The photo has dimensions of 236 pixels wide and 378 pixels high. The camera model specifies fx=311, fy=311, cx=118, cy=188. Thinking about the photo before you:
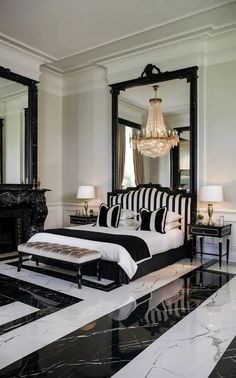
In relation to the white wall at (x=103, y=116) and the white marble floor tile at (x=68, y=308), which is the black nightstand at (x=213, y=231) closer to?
the white wall at (x=103, y=116)

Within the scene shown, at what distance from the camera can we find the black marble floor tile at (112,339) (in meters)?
2.09

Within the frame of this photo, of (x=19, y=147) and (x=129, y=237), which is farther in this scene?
(x=19, y=147)

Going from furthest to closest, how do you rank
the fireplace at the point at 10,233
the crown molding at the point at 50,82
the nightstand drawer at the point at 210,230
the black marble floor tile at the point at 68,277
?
the crown molding at the point at 50,82 → the fireplace at the point at 10,233 → the nightstand drawer at the point at 210,230 → the black marble floor tile at the point at 68,277

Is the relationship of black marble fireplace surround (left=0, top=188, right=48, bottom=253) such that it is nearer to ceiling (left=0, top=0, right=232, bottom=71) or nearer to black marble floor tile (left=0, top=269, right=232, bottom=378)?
ceiling (left=0, top=0, right=232, bottom=71)

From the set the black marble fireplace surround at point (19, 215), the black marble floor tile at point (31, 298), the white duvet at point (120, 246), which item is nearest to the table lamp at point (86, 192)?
the black marble fireplace surround at point (19, 215)

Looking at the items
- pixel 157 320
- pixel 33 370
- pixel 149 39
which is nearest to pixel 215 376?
pixel 157 320

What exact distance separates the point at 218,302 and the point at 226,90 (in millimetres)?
3403

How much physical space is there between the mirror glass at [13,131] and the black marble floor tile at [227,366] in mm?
4531

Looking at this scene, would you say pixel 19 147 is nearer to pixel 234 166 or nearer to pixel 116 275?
pixel 116 275

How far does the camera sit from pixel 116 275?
3922mm

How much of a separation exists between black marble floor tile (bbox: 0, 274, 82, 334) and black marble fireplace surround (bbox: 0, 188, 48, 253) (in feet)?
5.98

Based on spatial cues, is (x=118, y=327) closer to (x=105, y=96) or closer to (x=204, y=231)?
(x=204, y=231)

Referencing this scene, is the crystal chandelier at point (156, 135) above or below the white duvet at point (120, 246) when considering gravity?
above

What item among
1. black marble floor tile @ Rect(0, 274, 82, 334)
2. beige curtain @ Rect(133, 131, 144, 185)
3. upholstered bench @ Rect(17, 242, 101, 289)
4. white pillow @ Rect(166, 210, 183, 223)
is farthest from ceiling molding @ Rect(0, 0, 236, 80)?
black marble floor tile @ Rect(0, 274, 82, 334)
